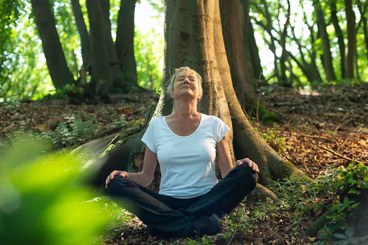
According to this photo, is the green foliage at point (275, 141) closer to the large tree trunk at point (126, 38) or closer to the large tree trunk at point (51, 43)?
the large tree trunk at point (51, 43)

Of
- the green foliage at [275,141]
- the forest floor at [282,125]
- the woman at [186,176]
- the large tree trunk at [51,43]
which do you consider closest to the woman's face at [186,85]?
the woman at [186,176]

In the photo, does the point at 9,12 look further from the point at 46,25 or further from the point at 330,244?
the point at 330,244

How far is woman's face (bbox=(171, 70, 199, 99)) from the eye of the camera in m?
5.19

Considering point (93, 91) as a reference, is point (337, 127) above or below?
below

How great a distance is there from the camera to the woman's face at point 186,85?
5188 millimetres

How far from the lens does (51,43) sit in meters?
12.8

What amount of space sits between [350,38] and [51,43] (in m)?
8.18

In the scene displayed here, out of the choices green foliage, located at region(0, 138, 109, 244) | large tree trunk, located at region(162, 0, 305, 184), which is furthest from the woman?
green foliage, located at region(0, 138, 109, 244)

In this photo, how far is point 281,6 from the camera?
87.2ft

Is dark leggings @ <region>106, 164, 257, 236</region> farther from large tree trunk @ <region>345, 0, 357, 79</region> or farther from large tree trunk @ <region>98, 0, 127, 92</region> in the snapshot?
large tree trunk @ <region>345, 0, 357, 79</region>

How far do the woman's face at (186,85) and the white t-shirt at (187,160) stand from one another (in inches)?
12.2

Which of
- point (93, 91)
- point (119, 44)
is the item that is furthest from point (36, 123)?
point (119, 44)

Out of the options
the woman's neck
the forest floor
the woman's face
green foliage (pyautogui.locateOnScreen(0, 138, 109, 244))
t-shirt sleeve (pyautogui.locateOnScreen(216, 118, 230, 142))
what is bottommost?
the forest floor

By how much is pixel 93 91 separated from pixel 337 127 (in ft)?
16.4
